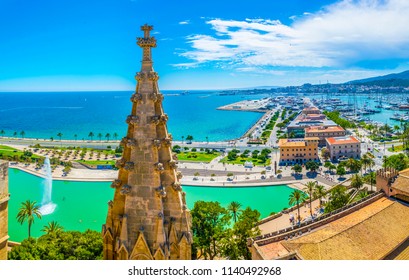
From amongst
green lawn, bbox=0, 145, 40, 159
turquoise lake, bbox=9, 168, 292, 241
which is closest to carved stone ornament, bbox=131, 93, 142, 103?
turquoise lake, bbox=9, 168, 292, 241

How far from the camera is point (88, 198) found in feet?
121

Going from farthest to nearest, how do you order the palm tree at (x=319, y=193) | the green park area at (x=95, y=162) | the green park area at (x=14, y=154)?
the green park area at (x=14, y=154), the green park area at (x=95, y=162), the palm tree at (x=319, y=193)

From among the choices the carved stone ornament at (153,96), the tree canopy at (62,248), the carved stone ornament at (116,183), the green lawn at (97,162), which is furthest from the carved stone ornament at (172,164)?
the green lawn at (97,162)

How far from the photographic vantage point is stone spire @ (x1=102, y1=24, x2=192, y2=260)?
514 centimetres

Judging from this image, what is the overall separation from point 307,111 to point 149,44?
347 ft

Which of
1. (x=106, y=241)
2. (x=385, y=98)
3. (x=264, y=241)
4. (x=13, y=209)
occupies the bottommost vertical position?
(x=13, y=209)

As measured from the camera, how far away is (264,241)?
49.2 ft

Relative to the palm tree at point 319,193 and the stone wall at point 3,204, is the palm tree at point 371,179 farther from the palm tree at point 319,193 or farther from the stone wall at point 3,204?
the stone wall at point 3,204

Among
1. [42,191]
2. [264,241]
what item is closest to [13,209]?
[42,191]

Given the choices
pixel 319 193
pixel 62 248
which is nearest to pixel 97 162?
pixel 319 193

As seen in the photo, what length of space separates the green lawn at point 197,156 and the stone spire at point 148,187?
47.8m

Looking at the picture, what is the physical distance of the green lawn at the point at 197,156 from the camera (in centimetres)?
5380

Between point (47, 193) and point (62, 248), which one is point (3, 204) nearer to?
point (62, 248)
